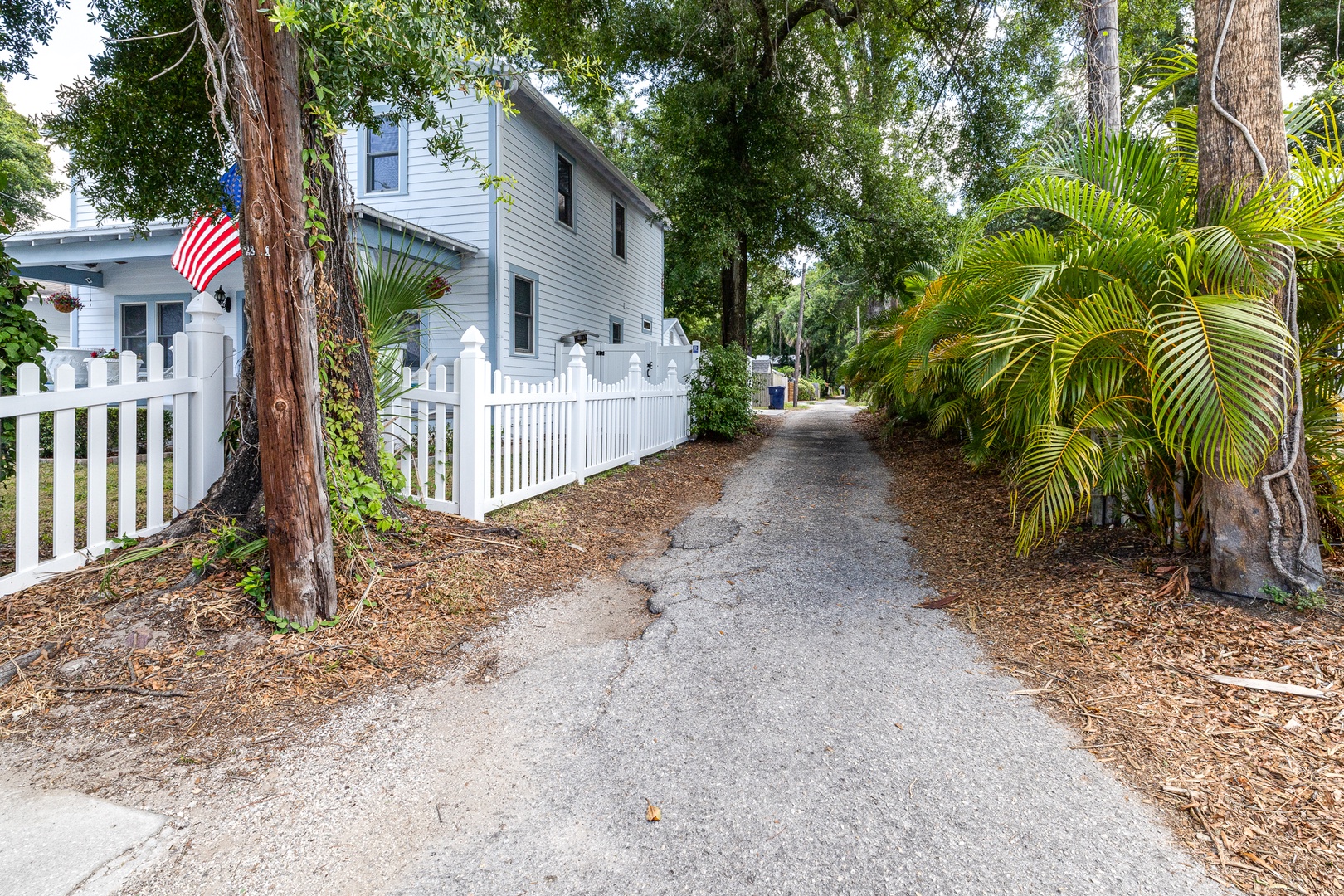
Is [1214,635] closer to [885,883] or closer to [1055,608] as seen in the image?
[1055,608]

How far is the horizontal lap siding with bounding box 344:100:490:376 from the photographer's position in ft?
33.2

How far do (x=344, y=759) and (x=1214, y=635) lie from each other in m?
3.47

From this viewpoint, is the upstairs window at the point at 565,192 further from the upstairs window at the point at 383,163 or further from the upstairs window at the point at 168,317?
the upstairs window at the point at 168,317

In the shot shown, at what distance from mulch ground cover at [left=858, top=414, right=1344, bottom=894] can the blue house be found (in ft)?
25.5

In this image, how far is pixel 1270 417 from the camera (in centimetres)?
287

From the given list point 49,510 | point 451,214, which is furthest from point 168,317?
point 49,510

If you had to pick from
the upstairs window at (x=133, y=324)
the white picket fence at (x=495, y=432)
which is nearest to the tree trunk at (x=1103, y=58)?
the white picket fence at (x=495, y=432)

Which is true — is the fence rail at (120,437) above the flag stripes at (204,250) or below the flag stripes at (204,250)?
below

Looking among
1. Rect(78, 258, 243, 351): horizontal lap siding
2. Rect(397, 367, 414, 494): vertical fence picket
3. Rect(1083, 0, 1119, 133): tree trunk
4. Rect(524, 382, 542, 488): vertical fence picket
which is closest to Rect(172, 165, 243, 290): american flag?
Rect(78, 258, 243, 351): horizontal lap siding

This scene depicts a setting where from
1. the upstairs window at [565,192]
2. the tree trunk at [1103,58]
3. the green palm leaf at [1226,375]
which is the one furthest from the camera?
the upstairs window at [565,192]

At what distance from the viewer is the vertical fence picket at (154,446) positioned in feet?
11.4

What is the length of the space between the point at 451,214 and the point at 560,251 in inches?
88.3

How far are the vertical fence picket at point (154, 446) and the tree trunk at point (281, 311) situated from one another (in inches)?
38.2

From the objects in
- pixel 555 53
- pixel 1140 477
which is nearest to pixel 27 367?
pixel 1140 477
